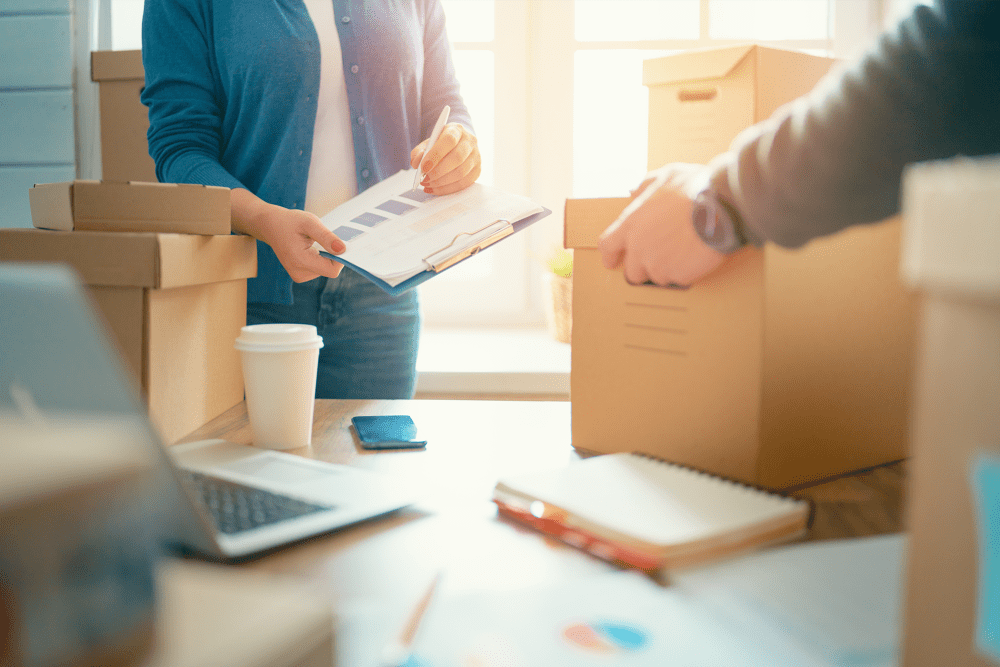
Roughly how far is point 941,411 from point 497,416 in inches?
29.1

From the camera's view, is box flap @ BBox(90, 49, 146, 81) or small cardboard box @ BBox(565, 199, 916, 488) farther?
box flap @ BBox(90, 49, 146, 81)

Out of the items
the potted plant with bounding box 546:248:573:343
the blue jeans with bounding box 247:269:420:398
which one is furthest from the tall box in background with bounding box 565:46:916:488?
the potted plant with bounding box 546:248:573:343

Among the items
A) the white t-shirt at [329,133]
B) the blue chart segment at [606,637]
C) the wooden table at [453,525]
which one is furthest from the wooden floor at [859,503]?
the white t-shirt at [329,133]

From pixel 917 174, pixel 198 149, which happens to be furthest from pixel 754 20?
pixel 917 174

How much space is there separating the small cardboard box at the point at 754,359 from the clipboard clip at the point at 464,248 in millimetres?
168

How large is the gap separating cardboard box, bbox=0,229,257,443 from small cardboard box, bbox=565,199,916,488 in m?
0.44

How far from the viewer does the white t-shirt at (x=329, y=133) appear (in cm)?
123

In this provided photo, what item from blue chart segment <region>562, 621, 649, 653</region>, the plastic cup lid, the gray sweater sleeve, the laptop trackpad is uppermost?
the gray sweater sleeve

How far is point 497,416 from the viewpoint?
3.20 ft

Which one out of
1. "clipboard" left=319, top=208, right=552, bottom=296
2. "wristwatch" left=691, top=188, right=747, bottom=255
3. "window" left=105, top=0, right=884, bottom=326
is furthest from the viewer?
"window" left=105, top=0, right=884, bottom=326

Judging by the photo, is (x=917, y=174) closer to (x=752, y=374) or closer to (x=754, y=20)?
(x=752, y=374)

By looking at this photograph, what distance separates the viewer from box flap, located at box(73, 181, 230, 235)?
A: 0.85 meters

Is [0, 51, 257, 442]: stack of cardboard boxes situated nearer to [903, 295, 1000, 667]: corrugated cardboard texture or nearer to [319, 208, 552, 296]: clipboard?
[319, 208, 552, 296]: clipboard

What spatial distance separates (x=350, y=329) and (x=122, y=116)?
103cm
